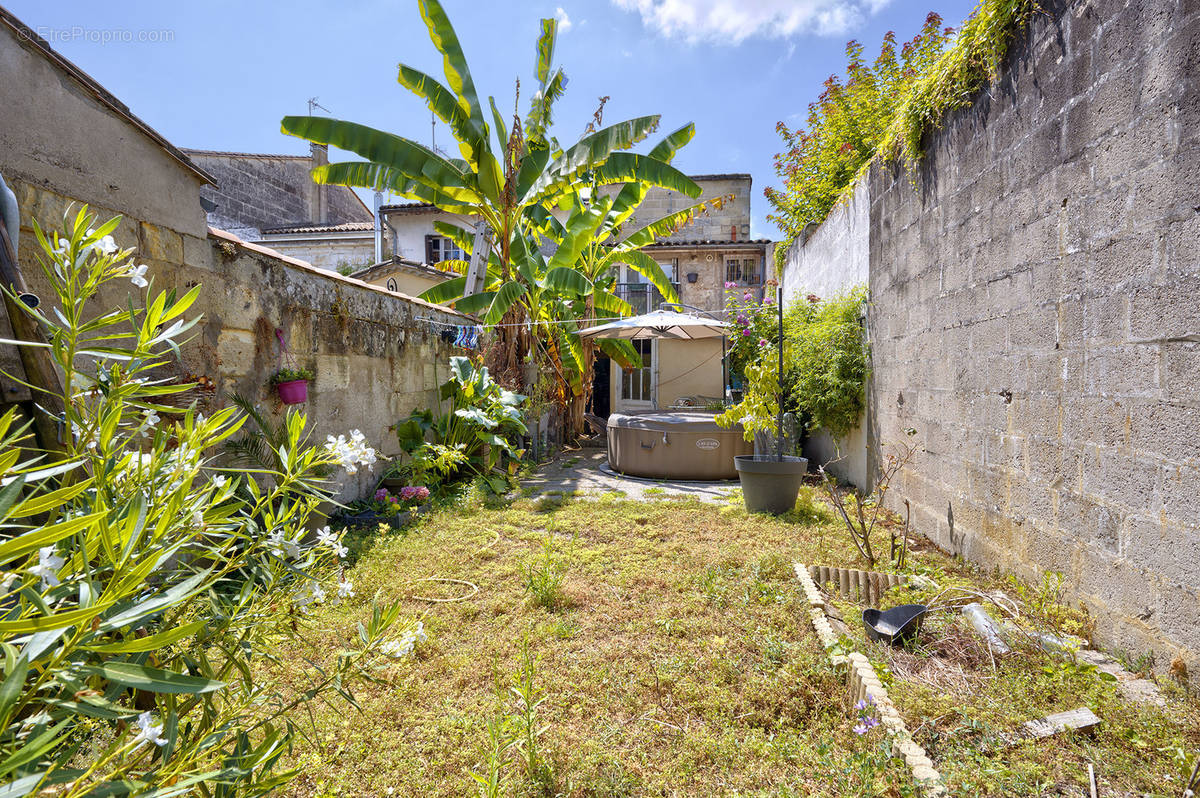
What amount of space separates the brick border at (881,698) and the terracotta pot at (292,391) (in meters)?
3.70

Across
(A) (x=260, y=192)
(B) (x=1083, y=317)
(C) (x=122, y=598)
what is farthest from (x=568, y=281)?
(A) (x=260, y=192)

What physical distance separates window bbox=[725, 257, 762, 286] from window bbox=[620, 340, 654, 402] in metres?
3.01

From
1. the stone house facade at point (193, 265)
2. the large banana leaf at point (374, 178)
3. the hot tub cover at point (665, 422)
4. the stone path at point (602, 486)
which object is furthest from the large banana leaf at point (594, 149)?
the stone path at point (602, 486)

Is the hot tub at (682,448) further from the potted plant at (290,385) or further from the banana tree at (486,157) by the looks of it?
the potted plant at (290,385)

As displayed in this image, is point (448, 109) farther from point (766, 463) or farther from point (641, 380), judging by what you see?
point (641, 380)

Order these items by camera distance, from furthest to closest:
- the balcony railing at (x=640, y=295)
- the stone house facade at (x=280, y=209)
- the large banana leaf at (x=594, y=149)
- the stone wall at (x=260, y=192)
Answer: the balcony railing at (x=640, y=295)
the stone house facade at (x=280, y=209)
the stone wall at (x=260, y=192)
the large banana leaf at (x=594, y=149)

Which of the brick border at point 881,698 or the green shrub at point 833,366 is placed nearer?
the brick border at point 881,698

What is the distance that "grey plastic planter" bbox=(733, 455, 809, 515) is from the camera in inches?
196

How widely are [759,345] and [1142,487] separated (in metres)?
6.32

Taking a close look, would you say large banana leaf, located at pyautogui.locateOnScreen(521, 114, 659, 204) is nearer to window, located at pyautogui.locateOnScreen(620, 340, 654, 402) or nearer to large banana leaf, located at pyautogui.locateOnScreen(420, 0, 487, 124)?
large banana leaf, located at pyautogui.locateOnScreen(420, 0, 487, 124)

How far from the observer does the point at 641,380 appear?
44.1 ft

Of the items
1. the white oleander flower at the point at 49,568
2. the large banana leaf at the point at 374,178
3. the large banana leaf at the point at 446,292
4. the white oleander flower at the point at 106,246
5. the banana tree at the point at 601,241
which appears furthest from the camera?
the large banana leaf at the point at 446,292

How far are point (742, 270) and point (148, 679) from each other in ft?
49.1

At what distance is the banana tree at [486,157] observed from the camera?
644 cm
